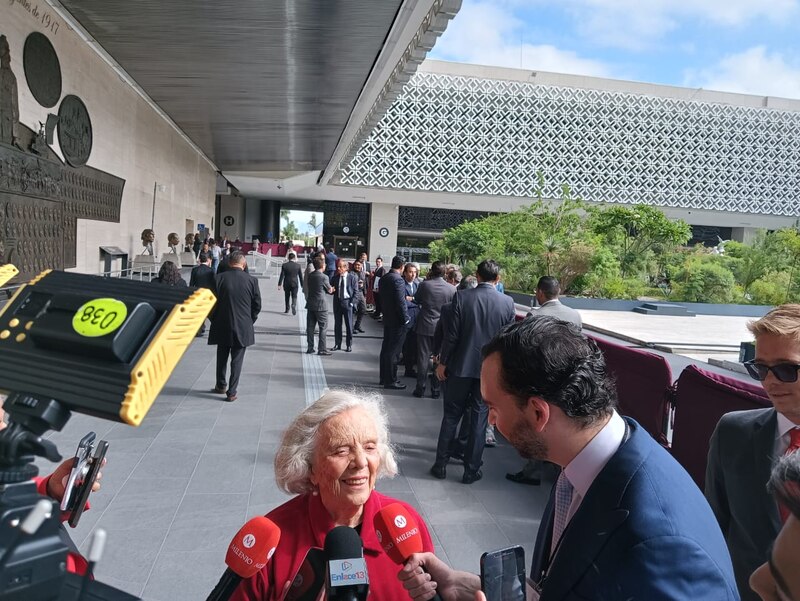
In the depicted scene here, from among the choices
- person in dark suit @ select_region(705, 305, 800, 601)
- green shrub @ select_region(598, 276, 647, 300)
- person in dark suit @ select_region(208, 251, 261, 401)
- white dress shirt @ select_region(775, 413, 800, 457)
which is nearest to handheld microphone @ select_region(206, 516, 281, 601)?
person in dark suit @ select_region(705, 305, 800, 601)

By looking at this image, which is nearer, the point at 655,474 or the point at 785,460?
the point at 785,460

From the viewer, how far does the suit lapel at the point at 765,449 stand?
1905 millimetres

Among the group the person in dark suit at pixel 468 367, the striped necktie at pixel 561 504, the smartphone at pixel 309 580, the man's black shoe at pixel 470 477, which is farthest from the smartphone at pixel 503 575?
the man's black shoe at pixel 470 477

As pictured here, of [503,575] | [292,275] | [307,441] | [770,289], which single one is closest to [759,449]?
[503,575]

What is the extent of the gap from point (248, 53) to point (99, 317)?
1211 centimetres

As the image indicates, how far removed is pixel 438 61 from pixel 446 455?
125 ft

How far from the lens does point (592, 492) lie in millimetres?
1235

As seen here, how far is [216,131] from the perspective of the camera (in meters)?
20.0

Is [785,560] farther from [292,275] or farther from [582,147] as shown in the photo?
[582,147]

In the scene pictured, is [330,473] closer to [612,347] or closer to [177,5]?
[612,347]

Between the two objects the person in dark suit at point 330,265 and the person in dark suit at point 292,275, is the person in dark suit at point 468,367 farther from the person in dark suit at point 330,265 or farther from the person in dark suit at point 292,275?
the person in dark suit at point 330,265

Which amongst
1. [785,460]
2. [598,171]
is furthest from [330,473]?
[598,171]

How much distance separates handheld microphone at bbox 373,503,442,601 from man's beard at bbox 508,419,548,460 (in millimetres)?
449

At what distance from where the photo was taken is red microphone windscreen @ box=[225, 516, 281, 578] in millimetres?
1541
